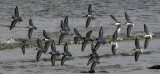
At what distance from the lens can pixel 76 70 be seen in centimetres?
2234

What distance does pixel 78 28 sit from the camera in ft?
116

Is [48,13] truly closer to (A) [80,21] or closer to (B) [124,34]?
(A) [80,21]

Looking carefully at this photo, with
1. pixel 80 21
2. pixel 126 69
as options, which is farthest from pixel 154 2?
pixel 126 69

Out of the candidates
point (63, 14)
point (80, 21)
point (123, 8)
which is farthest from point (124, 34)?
point (123, 8)

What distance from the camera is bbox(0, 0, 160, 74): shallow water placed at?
75.3 ft

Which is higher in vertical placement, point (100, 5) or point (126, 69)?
point (126, 69)

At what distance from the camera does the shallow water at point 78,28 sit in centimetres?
2295

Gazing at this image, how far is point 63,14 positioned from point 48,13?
1.42 metres

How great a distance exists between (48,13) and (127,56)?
18883mm

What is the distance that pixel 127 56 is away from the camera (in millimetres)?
25734

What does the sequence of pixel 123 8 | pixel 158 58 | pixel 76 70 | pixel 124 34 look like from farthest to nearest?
1. pixel 123 8
2. pixel 124 34
3. pixel 158 58
4. pixel 76 70

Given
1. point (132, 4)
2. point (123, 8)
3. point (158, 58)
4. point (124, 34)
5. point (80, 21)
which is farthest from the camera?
point (132, 4)

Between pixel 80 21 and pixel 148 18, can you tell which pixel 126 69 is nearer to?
pixel 80 21

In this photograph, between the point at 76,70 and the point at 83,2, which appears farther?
the point at 83,2
